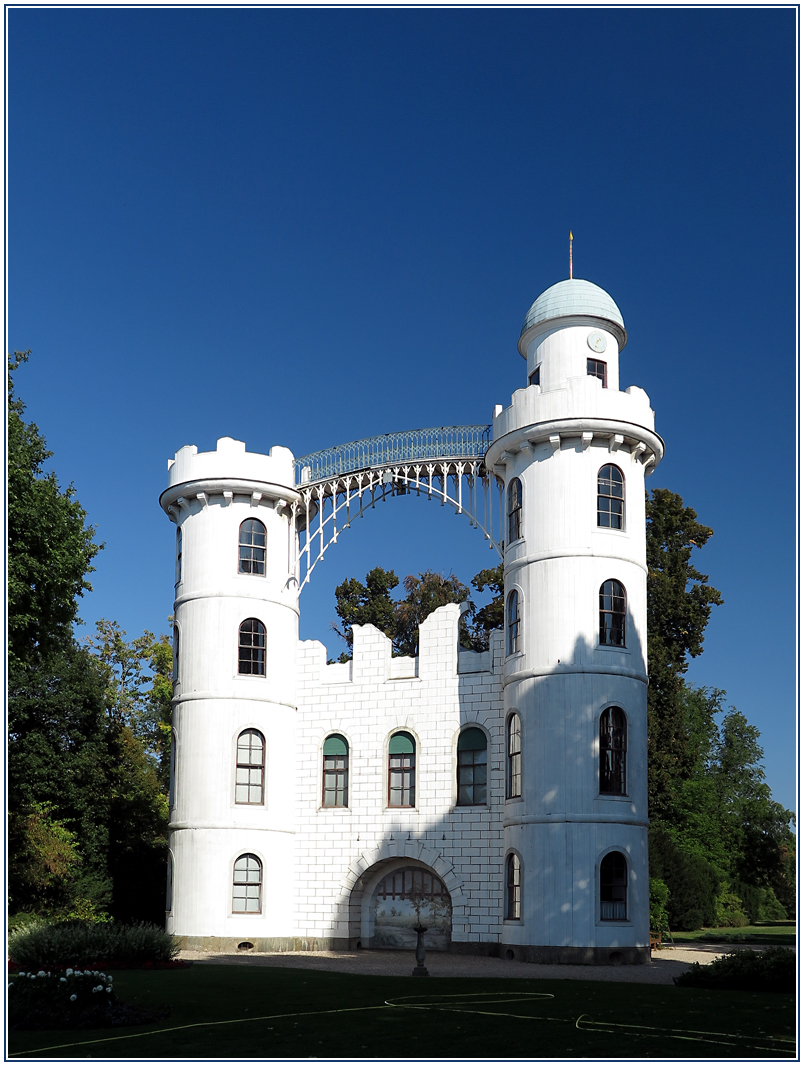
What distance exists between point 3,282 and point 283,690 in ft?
69.9

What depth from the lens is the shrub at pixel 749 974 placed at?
2000 cm

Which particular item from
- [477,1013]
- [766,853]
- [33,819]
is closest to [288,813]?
[33,819]

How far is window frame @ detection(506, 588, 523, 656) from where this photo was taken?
30.3 metres

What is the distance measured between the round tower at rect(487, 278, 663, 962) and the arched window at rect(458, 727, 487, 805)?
1773mm

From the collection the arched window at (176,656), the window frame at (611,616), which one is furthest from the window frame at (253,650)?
the window frame at (611,616)

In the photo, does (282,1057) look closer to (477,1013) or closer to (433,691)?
(477,1013)

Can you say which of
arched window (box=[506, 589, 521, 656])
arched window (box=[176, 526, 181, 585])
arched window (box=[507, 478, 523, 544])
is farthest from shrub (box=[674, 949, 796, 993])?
arched window (box=[176, 526, 181, 585])

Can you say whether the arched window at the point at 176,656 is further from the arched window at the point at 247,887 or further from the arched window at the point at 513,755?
the arched window at the point at 513,755

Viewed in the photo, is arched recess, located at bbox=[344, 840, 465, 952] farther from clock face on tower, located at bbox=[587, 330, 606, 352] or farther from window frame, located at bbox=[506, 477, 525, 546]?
clock face on tower, located at bbox=[587, 330, 606, 352]

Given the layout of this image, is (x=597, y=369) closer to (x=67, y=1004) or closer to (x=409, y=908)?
(x=409, y=908)

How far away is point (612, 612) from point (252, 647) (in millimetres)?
11174

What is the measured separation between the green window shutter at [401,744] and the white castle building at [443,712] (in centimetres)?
9

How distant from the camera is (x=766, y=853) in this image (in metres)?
57.0

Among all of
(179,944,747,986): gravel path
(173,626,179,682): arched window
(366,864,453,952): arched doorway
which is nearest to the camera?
(179,944,747,986): gravel path
